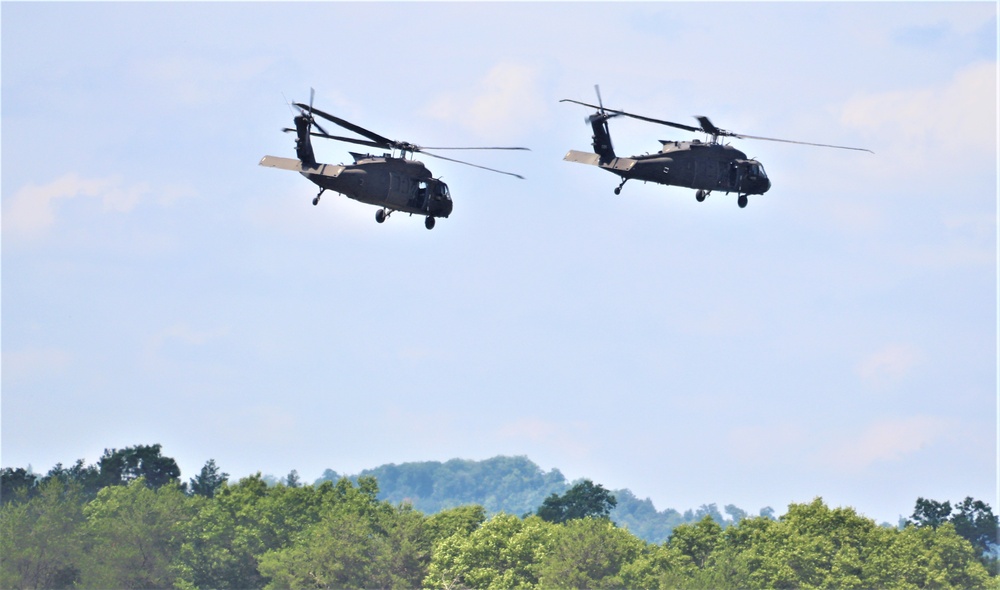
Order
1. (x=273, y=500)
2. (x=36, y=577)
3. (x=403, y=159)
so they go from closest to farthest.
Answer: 1. (x=403, y=159)
2. (x=36, y=577)
3. (x=273, y=500)

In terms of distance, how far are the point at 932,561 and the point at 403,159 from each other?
103m

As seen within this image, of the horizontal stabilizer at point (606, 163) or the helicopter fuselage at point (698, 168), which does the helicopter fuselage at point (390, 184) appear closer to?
the horizontal stabilizer at point (606, 163)

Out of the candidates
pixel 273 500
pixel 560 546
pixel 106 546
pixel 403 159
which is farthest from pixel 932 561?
pixel 403 159

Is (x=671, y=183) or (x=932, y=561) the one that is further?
(x=932, y=561)

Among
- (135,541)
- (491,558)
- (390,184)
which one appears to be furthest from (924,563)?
(390,184)

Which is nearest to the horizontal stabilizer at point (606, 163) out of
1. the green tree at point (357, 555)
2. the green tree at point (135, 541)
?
the green tree at point (357, 555)

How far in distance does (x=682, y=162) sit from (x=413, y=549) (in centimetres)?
9437

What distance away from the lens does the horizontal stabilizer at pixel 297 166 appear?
281 feet

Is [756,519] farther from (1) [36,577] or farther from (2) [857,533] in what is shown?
(1) [36,577]

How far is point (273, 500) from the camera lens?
635 feet

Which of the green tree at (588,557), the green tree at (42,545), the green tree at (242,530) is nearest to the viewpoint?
the green tree at (588,557)

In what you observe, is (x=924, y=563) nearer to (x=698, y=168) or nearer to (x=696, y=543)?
(x=696, y=543)

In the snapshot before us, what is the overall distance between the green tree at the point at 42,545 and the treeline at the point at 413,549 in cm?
16

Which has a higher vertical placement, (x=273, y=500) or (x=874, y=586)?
(x=273, y=500)
